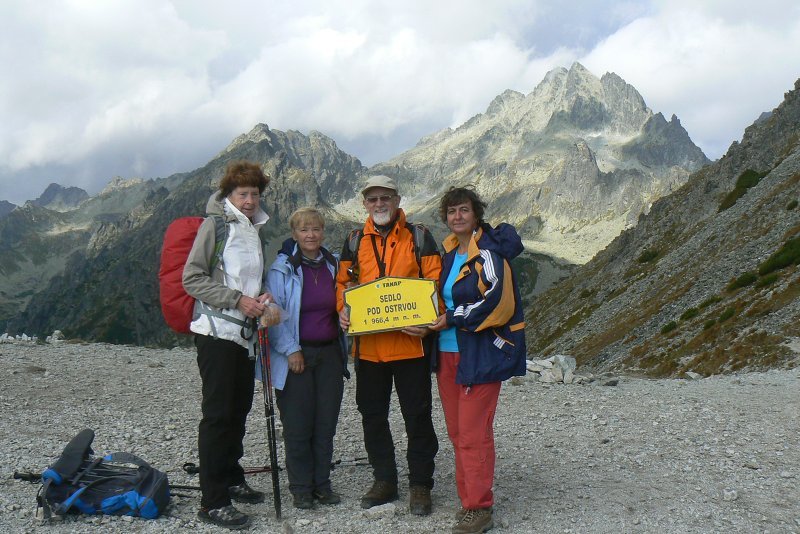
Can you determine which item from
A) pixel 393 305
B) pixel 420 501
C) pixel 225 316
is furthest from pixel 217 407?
pixel 420 501

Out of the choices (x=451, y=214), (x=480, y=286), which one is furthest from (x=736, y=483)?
(x=451, y=214)

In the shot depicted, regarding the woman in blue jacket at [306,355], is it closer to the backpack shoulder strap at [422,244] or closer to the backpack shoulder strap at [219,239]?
the backpack shoulder strap at [219,239]

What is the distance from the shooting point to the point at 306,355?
789 cm

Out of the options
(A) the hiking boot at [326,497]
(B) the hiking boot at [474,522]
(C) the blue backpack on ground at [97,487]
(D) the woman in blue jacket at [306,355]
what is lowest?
(B) the hiking boot at [474,522]

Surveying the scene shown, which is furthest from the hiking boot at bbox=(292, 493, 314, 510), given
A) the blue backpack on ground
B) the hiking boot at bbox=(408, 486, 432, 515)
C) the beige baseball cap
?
the beige baseball cap

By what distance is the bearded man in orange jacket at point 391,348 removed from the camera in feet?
25.3

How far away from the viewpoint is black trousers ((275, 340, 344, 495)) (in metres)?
7.89

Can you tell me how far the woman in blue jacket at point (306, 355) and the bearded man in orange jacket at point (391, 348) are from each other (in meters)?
0.33

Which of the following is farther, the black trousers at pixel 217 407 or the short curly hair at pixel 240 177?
the short curly hair at pixel 240 177

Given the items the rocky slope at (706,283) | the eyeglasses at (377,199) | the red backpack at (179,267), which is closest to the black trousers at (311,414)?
the red backpack at (179,267)

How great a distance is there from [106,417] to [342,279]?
909 cm

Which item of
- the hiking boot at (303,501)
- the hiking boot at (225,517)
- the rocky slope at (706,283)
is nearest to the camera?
the hiking boot at (225,517)

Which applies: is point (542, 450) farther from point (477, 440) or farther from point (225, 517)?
point (225, 517)

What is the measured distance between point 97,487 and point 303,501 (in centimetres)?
262
